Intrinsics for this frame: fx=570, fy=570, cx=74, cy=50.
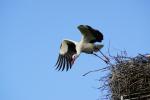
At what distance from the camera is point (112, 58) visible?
983 centimetres

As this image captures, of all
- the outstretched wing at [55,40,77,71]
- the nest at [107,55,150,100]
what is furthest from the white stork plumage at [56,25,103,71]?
the nest at [107,55,150,100]

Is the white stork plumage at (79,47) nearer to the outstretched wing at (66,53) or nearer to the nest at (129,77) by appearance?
the outstretched wing at (66,53)

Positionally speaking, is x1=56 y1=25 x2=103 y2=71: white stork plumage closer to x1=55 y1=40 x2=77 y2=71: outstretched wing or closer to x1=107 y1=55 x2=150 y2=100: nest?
x1=55 y1=40 x2=77 y2=71: outstretched wing

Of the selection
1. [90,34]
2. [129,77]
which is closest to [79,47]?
[90,34]

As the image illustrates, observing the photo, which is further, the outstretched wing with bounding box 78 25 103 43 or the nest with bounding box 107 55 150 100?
the outstretched wing with bounding box 78 25 103 43

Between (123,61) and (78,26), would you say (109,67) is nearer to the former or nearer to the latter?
(123,61)

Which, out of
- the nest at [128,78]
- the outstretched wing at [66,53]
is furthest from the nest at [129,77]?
the outstretched wing at [66,53]

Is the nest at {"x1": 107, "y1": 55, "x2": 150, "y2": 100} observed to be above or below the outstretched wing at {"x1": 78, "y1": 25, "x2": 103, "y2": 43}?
below

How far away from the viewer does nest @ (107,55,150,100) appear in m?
9.19

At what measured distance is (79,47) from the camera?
1156cm

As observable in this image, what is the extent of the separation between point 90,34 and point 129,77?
6.98 ft

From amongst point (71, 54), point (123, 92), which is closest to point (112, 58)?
point (123, 92)

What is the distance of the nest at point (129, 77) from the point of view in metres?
9.19

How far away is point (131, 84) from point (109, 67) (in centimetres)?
64
